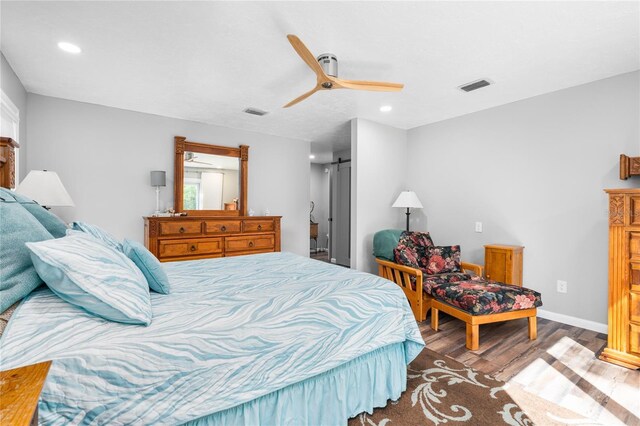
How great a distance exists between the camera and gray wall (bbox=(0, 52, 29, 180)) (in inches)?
101

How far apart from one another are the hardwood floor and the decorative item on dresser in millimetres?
485

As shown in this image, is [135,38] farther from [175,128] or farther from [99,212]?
[99,212]

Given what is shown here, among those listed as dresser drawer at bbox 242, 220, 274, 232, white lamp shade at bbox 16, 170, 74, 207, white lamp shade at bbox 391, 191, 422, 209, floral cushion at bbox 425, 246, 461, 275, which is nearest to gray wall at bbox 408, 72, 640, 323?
white lamp shade at bbox 391, 191, 422, 209

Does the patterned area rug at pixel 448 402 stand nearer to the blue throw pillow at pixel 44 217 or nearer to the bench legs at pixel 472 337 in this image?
the bench legs at pixel 472 337

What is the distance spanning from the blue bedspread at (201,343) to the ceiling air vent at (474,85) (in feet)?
8.10

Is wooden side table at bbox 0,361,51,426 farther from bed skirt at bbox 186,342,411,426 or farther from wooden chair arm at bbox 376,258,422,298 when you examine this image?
wooden chair arm at bbox 376,258,422,298

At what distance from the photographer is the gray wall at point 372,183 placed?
4254 millimetres

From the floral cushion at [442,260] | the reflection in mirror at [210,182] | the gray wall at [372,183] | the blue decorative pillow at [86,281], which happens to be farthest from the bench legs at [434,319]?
the reflection in mirror at [210,182]

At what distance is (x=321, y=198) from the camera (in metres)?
8.81

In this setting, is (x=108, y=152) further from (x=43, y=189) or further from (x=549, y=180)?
(x=549, y=180)

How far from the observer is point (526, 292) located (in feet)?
8.94

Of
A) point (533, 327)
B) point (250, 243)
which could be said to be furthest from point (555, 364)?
point (250, 243)

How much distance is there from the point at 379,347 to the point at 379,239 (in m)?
2.20

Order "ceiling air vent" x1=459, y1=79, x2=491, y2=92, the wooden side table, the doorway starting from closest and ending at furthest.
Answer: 1. the wooden side table
2. "ceiling air vent" x1=459, y1=79, x2=491, y2=92
3. the doorway
